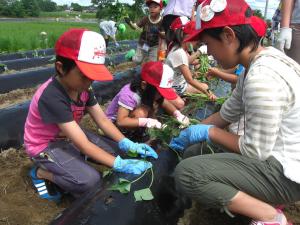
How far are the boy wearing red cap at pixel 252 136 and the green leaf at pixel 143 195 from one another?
0.56 feet

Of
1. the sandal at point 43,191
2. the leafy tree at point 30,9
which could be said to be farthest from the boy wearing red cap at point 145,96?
the leafy tree at point 30,9

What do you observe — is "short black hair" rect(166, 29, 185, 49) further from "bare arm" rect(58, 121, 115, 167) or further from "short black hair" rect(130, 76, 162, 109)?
"bare arm" rect(58, 121, 115, 167)

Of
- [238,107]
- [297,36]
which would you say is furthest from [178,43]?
[238,107]

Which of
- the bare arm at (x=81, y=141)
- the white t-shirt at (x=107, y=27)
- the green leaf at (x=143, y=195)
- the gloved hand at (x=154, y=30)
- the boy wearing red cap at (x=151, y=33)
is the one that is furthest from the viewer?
the white t-shirt at (x=107, y=27)

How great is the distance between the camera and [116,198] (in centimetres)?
182

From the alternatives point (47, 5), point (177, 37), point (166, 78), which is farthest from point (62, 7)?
point (166, 78)

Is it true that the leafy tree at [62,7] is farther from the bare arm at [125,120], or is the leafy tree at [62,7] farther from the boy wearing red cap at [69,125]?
the boy wearing red cap at [69,125]

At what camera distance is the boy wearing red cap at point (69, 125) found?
79.3 inches

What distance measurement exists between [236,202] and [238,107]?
0.64 m

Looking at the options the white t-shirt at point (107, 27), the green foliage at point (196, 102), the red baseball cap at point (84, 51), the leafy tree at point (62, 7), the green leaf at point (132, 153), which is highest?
the red baseball cap at point (84, 51)

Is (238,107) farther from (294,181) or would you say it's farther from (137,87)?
(137,87)

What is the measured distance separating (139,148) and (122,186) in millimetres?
460

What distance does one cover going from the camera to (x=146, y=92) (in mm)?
2904

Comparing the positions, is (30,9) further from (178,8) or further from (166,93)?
(166,93)
